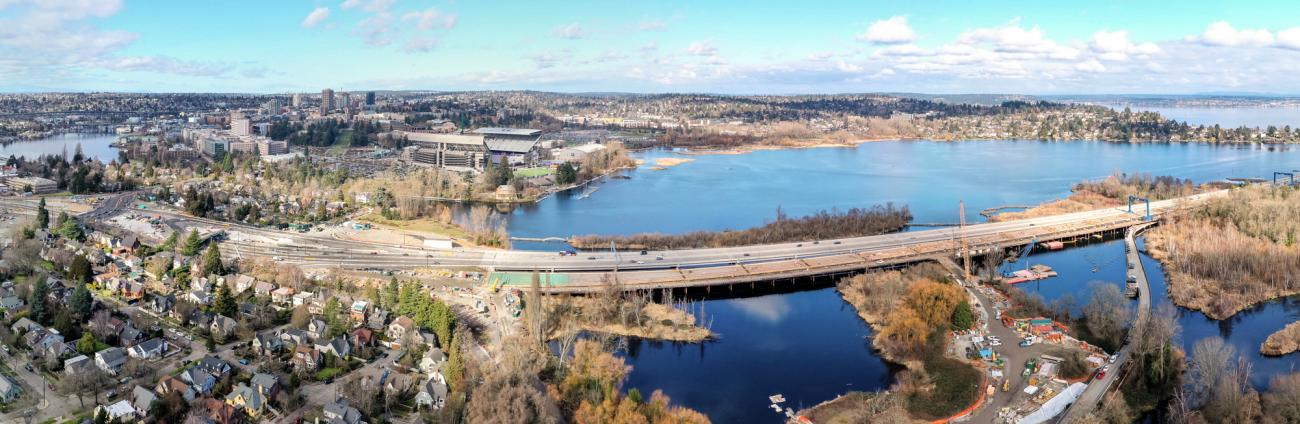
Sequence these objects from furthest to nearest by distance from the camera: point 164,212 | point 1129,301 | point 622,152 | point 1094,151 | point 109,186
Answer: point 1094,151 < point 622,152 < point 109,186 < point 164,212 < point 1129,301

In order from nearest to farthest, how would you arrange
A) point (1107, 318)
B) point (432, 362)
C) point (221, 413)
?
point (221, 413) < point (432, 362) < point (1107, 318)

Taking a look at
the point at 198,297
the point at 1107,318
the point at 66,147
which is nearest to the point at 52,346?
the point at 198,297

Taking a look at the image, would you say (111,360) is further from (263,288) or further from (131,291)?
(131,291)

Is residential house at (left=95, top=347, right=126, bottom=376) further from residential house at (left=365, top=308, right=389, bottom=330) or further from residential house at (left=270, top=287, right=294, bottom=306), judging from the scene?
residential house at (left=365, top=308, right=389, bottom=330)


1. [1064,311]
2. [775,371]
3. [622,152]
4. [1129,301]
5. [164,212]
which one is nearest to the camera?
[775,371]

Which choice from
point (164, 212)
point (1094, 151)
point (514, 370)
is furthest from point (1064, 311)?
point (1094, 151)

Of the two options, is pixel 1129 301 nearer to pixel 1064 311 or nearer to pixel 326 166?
pixel 1064 311

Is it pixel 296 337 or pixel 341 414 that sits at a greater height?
pixel 296 337

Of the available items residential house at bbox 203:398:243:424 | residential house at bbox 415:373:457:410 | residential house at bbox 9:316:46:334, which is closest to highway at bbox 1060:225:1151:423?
residential house at bbox 415:373:457:410
